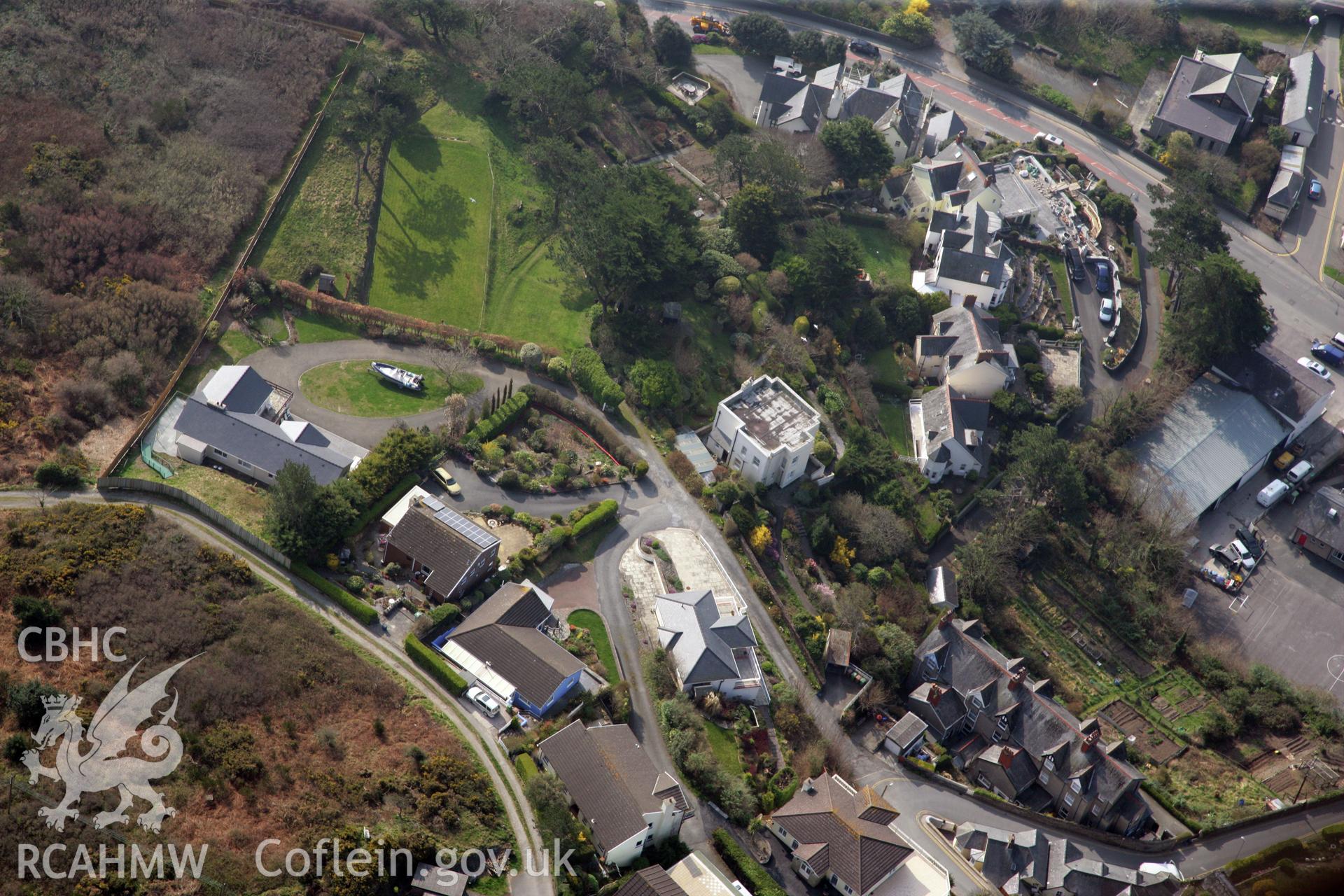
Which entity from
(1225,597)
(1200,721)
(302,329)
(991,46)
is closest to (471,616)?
(302,329)

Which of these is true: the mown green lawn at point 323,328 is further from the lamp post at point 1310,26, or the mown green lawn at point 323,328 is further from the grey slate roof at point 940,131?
the lamp post at point 1310,26

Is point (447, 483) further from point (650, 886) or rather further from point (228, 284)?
point (650, 886)

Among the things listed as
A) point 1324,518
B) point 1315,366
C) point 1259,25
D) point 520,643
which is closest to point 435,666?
point 520,643

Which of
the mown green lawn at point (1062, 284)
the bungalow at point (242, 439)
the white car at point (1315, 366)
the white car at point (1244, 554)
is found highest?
the white car at point (1315, 366)

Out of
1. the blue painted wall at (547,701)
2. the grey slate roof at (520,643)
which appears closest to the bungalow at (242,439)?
the grey slate roof at (520,643)

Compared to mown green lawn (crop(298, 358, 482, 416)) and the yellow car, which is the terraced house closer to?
the yellow car

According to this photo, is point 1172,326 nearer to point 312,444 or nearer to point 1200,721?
point 1200,721

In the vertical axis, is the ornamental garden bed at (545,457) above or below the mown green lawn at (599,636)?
above
